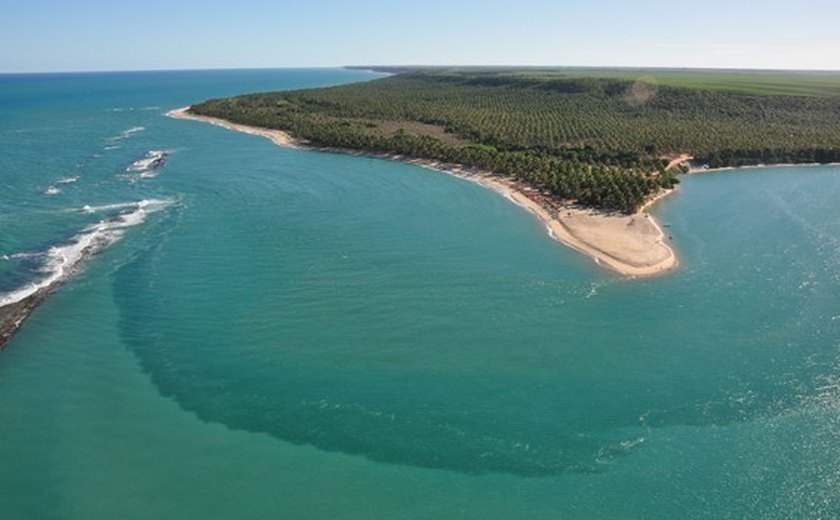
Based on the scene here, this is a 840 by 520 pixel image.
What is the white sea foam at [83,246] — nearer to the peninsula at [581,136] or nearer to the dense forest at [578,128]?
the peninsula at [581,136]

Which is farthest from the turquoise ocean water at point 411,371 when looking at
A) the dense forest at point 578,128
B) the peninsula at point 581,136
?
the dense forest at point 578,128

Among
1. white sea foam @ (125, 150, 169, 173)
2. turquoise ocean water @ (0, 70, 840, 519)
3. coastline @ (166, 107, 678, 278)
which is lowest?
turquoise ocean water @ (0, 70, 840, 519)

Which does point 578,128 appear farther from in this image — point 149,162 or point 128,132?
point 128,132

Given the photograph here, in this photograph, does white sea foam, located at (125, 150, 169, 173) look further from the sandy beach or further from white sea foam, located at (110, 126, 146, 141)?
white sea foam, located at (110, 126, 146, 141)

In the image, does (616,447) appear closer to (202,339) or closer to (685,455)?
(685,455)

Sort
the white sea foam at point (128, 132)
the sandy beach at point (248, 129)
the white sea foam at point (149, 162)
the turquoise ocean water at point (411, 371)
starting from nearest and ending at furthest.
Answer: the turquoise ocean water at point (411, 371) → the white sea foam at point (149, 162) → the sandy beach at point (248, 129) → the white sea foam at point (128, 132)

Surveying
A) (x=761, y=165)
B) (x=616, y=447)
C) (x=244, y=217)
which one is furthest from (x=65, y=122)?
(x=616, y=447)

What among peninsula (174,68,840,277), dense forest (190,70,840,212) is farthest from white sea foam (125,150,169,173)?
dense forest (190,70,840,212)

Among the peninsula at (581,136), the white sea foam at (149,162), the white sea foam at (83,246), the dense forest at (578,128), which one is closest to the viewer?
the white sea foam at (83,246)
